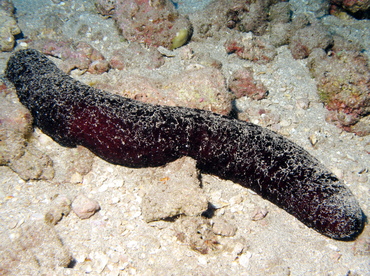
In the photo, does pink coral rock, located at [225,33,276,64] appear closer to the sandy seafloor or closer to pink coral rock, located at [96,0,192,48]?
pink coral rock, located at [96,0,192,48]

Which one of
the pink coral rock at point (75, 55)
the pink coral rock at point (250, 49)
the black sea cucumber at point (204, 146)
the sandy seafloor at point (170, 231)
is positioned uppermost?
the pink coral rock at point (250, 49)

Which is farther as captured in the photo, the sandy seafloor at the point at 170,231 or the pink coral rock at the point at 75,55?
the pink coral rock at the point at 75,55

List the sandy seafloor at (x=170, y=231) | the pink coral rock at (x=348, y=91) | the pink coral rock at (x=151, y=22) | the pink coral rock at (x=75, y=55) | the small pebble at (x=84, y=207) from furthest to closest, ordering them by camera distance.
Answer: the pink coral rock at (x=151, y=22) < the pink coral rock at (x=75, y=55) < the pink coral rock at (x=348, y=91) < the small pebble at (x=84, y=207) < the sandy seafloor at (x=170, y=231)

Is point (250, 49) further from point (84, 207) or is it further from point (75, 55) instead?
point (84, 207)

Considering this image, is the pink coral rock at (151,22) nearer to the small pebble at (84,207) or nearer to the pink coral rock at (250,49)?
the pink coral rock at (250,49)

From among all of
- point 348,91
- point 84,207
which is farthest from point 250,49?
point 84,207

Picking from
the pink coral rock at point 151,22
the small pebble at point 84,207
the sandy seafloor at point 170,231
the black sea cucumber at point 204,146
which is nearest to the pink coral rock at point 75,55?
the pink coral rock at point 151,22
